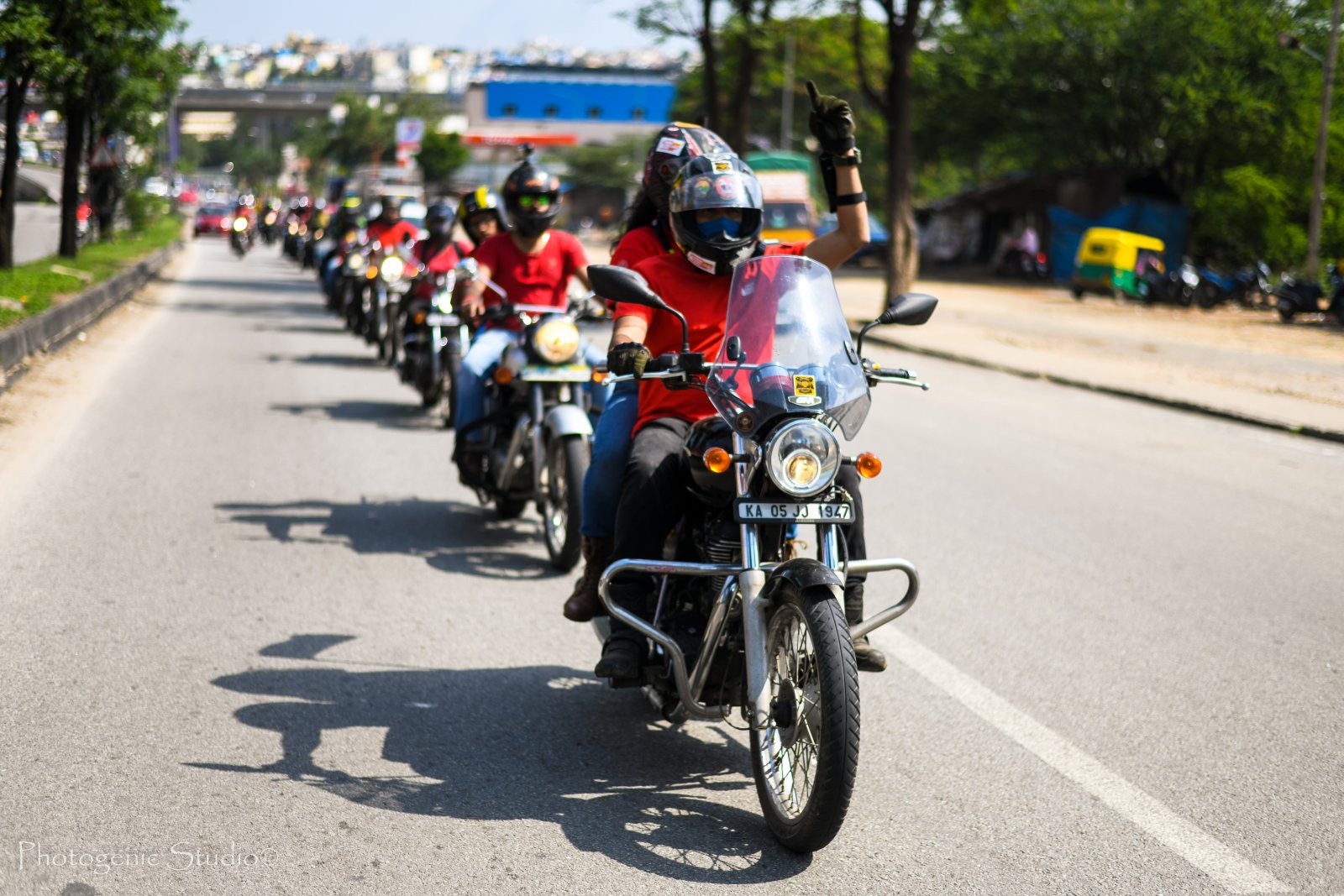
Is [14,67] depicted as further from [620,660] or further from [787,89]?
[787,89]

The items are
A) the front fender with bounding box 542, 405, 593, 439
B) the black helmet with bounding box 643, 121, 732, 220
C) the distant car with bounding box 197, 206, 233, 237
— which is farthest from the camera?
the distant car with bounding box 197, 206, 233, 237

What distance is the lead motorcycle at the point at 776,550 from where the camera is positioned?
3834 millimetres

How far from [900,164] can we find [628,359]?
2383cm

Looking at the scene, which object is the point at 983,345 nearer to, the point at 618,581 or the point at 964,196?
the point at 618,581

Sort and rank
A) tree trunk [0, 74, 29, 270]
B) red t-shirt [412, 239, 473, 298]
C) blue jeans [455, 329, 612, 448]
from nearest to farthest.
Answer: blue jeans [455, 329, 612, 448] < red t-shirt [412, 239, 473, 298] < tree trunk [0, 74, 29, 270]

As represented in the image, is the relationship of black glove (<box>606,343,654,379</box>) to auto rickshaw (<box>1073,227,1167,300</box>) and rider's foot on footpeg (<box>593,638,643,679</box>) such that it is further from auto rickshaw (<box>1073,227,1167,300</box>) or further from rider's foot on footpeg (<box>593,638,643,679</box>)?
auto rickshaw (<box>1073,227,1167,300</box>)

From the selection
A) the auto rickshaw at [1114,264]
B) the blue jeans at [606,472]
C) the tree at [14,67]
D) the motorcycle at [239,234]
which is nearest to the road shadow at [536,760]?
the blue jeans at [606,472]

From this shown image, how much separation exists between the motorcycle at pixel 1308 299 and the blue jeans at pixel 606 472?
26.1 metres

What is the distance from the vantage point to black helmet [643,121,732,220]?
561cm

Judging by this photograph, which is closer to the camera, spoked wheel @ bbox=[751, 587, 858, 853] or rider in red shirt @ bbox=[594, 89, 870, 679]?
spoked wheel @ bbox=[751, 587, 858, 853]

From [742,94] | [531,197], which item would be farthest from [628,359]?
[742,94]

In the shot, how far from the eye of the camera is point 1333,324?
28.5 meters

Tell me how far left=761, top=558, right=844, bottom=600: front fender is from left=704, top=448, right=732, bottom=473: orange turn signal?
305mm

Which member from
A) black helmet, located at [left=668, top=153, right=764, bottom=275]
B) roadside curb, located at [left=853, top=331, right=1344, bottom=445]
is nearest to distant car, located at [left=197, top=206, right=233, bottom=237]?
roadside curb, located at [left=853, top=331, right=1344, bottom=445]
